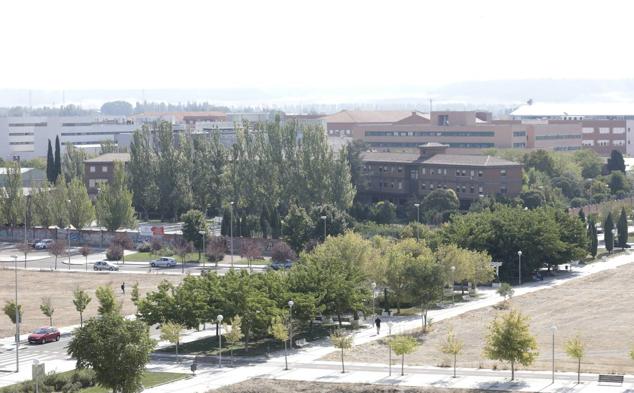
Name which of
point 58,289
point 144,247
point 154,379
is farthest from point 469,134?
point 154,379

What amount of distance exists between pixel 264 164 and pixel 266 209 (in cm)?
967

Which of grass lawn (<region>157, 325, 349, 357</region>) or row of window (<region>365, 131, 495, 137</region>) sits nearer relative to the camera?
grass lawn (<region>157, 325, 349, 357</region>)

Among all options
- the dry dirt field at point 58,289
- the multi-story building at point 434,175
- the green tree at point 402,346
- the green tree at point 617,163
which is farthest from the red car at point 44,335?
the green tree at point 617,163

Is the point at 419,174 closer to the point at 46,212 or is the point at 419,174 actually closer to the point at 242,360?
the point at 46,212

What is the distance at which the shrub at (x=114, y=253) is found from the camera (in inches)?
4281

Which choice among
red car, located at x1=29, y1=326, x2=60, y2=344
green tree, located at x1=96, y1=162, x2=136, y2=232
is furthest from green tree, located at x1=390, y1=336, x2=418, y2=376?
green tree, located at x1=96, y1=162, x2=136, y2=232

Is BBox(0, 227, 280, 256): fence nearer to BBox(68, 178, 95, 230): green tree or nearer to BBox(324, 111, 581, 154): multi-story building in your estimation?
BBox(68, 178, 95, 230): green tree

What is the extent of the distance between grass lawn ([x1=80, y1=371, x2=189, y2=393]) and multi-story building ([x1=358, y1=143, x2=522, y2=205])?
77.8 metres

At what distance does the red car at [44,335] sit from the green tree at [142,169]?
6670cm

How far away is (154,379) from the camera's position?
185 ft

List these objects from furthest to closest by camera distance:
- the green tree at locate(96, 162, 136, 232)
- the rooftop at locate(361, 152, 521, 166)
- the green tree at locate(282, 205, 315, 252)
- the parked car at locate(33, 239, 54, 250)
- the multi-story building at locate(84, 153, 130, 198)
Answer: the multi-story building at locate(84, 153, 130, 198)
the rooftop at locate(361, 152, 521, 166)
the green tree at locate(96, 162, 136, 232)
the parked car at locate(33, 239, 54, 250)
the green tree at locate(282, 205, 315, 252)

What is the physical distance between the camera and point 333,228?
106 meters

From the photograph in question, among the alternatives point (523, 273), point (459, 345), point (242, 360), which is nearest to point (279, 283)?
point (242, 360)

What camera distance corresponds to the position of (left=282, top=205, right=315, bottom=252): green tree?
10338cm
